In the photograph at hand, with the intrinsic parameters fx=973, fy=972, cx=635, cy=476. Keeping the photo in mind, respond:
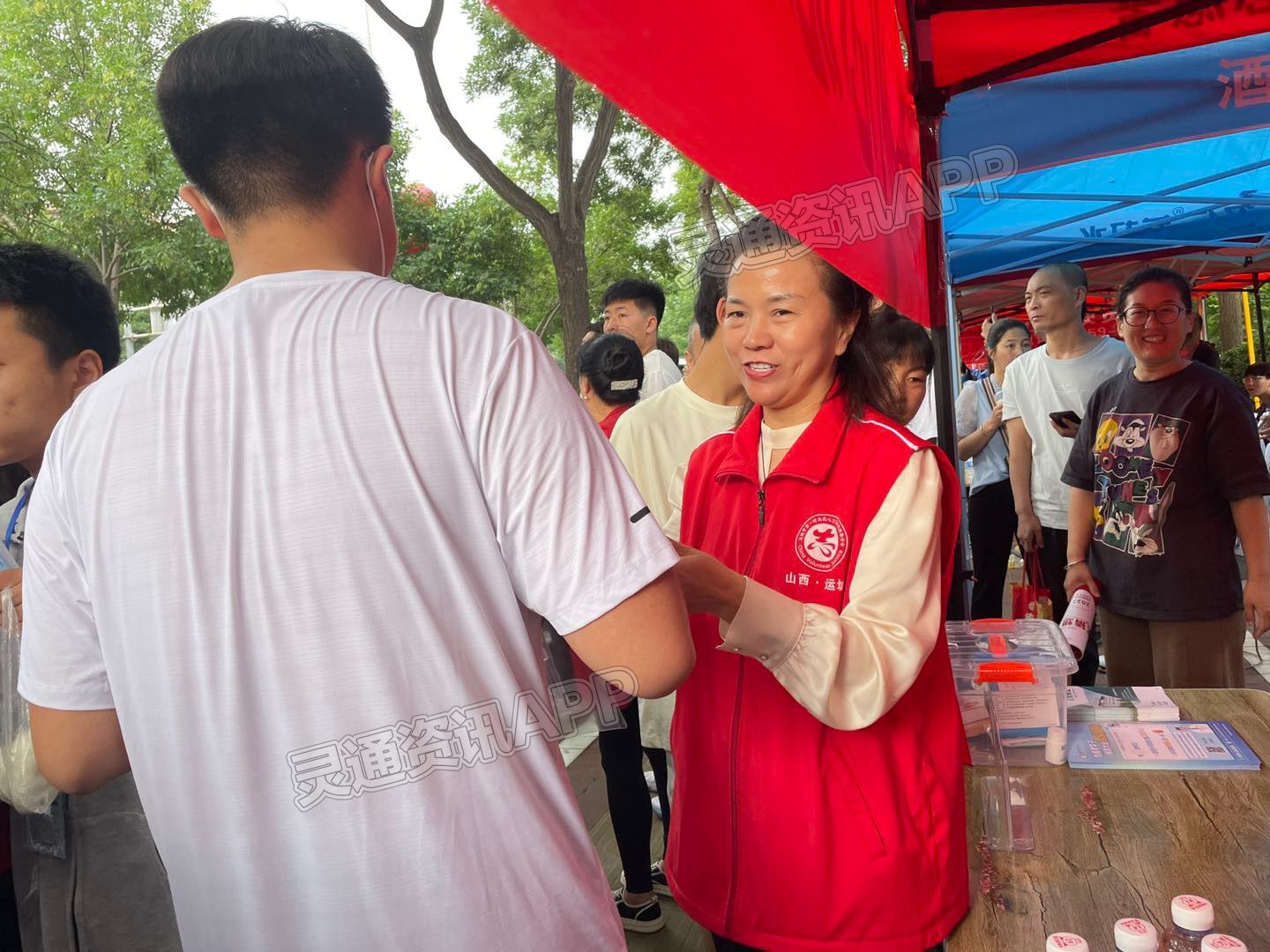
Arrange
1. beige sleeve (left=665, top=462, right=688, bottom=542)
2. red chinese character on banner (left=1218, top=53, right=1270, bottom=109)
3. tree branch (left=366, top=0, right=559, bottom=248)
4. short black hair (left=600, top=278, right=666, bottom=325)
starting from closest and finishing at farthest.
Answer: beige sleeve (left=665, top=462, right=688, bottom=542) < red chinese character on banner (left=1218, top=53, right=1270, bottom=109) < short black hair (left=600, top=278, right=666, bottom=325) < tree branch (left=366, top=0, right=559, bottom=248)

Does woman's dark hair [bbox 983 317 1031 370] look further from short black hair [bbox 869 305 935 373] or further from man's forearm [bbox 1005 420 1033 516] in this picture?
short black hair [bbox 869 305 935 373]

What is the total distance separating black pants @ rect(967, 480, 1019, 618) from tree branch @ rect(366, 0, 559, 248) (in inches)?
107

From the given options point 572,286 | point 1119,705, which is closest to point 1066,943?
point 1119,705

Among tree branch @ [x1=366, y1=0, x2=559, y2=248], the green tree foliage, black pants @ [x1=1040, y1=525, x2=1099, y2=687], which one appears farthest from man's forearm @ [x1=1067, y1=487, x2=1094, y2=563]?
the green tree foliage

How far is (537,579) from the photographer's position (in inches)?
31.6

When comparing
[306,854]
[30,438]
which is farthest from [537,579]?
[30,438]

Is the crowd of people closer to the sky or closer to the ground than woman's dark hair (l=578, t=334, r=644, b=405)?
closer to the ground

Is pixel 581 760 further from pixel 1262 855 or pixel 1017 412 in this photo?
pixel 1262 855

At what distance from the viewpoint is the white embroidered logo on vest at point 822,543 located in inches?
48.0

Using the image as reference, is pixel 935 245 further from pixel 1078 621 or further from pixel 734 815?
pixel 734 815

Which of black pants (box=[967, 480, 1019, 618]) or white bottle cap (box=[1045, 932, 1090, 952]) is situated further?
black pants (box=[967, 480, 1019, 618])

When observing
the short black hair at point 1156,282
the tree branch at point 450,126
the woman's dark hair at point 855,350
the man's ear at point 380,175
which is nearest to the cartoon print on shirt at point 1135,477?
the short black hair at point 1156,282

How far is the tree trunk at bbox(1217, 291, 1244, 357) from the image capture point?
14.7 metres

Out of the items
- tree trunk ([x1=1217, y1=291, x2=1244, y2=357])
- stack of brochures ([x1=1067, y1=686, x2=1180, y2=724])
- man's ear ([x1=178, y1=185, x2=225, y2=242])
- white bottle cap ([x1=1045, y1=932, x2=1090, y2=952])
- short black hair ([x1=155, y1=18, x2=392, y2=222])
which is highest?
tree trunk ([x1=1217, y1=291, x2=1244, y2=357])
